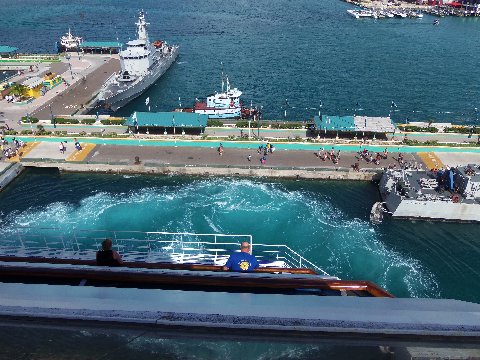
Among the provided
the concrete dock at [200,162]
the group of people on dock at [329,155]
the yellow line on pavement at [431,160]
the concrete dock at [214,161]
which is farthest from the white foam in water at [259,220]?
the yellow line on pavement at [431,160]

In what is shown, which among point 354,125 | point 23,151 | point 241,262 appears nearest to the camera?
point 241,262

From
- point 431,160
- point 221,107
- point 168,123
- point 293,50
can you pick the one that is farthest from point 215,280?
point 293,50

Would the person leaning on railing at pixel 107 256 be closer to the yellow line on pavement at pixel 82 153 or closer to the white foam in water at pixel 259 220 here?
the white foam in water at pixel 259 220

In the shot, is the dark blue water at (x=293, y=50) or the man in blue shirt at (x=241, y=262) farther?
the dark blue water at (x=293, y=50)

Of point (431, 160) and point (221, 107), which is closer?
point (431, 160)

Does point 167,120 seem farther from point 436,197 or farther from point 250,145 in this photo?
point 436,197

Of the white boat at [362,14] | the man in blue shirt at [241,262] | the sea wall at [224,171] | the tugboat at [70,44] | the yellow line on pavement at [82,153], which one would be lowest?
the sea wall at [224,171]
